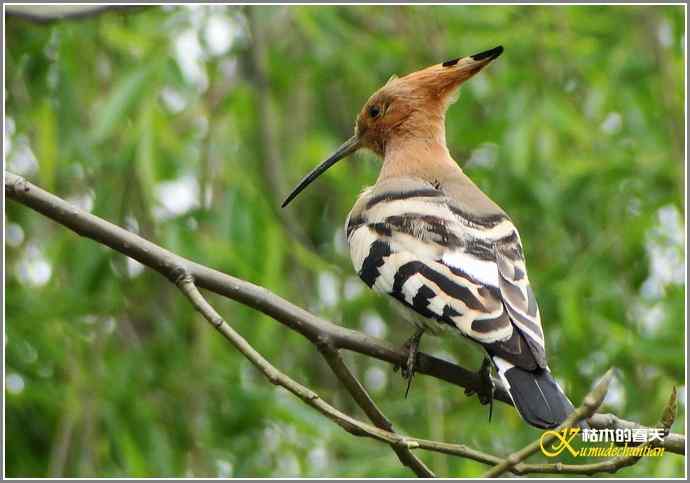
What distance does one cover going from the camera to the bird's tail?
210 cm

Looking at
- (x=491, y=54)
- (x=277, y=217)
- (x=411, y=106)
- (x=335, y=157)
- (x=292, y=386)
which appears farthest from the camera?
(x=277, y=217)

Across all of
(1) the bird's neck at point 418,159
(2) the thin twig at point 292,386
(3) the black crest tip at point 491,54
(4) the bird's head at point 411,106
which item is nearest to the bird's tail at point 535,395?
(2) the thin twig at point 292,386

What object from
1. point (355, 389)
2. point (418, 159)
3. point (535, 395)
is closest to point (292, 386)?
point (355, 389)

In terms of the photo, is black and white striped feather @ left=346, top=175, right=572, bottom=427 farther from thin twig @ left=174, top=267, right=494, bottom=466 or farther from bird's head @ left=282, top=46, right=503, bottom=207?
bird's head @ left=282, top=46, right=503, bottom=207

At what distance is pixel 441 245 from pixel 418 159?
2.26ft

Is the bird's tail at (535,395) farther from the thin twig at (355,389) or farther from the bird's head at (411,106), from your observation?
the bird's head at (411,106)

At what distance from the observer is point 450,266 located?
2523mm

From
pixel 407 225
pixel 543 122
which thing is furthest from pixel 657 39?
pixel 407 225

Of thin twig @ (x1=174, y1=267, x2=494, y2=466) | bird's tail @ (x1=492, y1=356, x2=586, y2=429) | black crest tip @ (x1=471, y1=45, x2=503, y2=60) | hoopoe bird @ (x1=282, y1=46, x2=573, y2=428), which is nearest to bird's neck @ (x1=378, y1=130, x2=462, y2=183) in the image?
hoopoe bird @ (x1=282, y1=46, x2=573, y2=428)

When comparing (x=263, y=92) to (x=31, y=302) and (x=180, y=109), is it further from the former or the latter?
(x=31, y=302)

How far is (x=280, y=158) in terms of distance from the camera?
174 inches

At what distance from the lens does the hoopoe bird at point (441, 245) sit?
2.29 metres

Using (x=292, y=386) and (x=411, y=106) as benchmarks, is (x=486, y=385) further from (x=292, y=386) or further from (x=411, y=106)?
(x=411, y=106)

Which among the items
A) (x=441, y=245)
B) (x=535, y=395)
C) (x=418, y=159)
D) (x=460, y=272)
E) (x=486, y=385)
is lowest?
(x=535, y=395)
